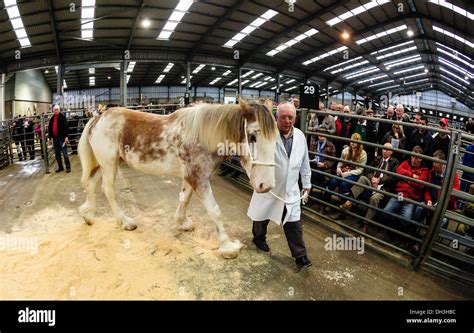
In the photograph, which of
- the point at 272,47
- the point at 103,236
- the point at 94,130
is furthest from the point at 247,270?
the point at 272,47

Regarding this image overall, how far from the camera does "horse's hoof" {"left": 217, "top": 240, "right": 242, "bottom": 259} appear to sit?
9.78 ft

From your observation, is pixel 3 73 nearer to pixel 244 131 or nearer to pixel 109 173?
pixel 109 173

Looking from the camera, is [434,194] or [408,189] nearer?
[434,194]

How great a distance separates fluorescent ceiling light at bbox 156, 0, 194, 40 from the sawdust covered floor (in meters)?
11.3

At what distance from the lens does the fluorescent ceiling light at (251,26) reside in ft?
45.3

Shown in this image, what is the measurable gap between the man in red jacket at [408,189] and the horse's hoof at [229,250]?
2010 millimetres

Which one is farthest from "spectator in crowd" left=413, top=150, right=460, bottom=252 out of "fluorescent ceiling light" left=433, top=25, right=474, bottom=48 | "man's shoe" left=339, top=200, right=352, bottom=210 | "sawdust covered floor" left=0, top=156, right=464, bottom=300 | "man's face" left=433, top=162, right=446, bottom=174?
"fluorescent ceiling light" left=433, top=25, right=474, bottom=48

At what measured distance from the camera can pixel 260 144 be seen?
2.55 meters

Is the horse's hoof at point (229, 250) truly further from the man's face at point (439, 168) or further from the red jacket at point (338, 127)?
the red jacket at point (338, 127)

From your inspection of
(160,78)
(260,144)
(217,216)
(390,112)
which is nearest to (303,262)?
(217,216)

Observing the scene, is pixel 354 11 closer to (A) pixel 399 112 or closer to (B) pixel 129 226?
(A) pixel 399 112

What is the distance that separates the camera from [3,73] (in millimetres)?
14961

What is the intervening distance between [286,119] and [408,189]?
1.99 meters

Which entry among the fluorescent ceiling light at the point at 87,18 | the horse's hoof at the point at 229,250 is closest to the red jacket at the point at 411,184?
the horse's hoof at the point at 229,250
